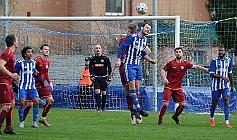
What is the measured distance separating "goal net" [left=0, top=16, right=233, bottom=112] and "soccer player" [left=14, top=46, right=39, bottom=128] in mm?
7619

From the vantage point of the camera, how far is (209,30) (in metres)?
23.8

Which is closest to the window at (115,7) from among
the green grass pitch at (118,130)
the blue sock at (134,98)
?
the green grass pitch at (118,130)

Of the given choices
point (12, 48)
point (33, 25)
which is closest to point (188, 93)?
point (33, 25)

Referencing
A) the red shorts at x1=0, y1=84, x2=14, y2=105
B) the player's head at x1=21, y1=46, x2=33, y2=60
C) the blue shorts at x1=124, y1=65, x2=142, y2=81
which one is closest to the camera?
the red shorts at x1=0, y1=84, x2=14, y2=105

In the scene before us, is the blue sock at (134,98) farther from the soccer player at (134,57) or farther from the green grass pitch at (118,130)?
the green grass pitch at (118,130)

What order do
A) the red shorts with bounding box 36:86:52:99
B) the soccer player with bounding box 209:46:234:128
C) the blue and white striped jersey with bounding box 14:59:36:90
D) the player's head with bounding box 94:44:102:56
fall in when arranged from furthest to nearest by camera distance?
the player's head with bounding box 94:44:102:56, the soccer player with bounding box 209:46:234:128, the red shorts with bounding box 36:86:52:99, the blue and white striped jersey with bounding box 14:59:36:90

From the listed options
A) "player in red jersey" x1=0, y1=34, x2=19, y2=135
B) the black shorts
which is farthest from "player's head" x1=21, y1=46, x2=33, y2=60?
the black shorts

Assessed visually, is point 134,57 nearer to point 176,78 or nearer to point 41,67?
point 176,78

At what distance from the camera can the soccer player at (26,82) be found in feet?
52.5

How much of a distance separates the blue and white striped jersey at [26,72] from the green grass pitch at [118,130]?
0.98 m

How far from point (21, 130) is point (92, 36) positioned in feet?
33.4

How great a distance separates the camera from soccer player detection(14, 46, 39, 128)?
16016 mm

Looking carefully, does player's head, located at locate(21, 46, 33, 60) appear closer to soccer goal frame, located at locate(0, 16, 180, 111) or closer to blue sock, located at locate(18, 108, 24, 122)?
blue sock, located at locate(18, 108, 24, 122)

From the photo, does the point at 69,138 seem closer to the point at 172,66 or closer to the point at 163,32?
the point at 172,66
